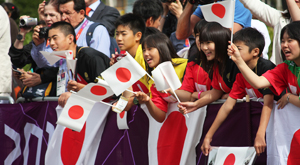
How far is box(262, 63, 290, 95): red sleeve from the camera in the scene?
3350 mm

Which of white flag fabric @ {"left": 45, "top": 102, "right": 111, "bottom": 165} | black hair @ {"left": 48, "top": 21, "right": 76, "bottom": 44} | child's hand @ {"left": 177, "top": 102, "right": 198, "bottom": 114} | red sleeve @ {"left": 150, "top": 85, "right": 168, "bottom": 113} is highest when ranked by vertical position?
black hair @ {"left": 48, "top": 21, "right": 76, "bottom": 44}

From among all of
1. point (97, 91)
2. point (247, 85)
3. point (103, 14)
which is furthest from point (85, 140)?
point (103, 14)

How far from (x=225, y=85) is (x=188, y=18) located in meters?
1.63

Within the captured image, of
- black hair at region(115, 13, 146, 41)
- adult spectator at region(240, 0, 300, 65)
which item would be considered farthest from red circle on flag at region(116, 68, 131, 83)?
adult spectator at region(240, 0, 300, 65)

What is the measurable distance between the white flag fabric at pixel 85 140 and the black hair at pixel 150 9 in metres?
1.92

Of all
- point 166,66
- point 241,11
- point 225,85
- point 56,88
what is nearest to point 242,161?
point 225,85

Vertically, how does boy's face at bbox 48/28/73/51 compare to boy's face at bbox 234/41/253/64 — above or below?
below

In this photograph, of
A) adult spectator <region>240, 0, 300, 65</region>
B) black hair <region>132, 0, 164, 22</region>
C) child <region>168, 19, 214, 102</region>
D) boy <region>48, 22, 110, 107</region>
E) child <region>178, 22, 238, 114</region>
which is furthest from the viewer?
black hair <region>132, 0, 164, 22</region>

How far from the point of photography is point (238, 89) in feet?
→ 11.7

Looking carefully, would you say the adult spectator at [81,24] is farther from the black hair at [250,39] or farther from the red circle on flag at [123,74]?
the black hair at [250,39]

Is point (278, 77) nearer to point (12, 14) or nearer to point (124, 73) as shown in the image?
point (124, 73)

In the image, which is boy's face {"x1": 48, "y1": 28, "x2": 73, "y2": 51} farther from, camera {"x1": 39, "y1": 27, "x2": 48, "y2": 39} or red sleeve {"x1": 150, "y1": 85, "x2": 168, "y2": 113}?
red sleeve {"x1": 150, "y1": 85, "x2": 168, "y2": 113}

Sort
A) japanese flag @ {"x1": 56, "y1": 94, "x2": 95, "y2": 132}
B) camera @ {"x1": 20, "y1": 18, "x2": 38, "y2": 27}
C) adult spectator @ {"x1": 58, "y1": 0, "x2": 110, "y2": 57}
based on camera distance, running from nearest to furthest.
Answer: japanese flag @ {"x1": 56, "y1": 94, "x2": 95, "y2": 132}, adult spectator @ {"x1": 58, "y1": 0, "x2": 110, "y2": 57}, camera @ {"x1": 20, "y1": 18, "x2": 38, "y2": 27}

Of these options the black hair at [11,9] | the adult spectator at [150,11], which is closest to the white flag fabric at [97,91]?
the adult spectator at [150,11]
